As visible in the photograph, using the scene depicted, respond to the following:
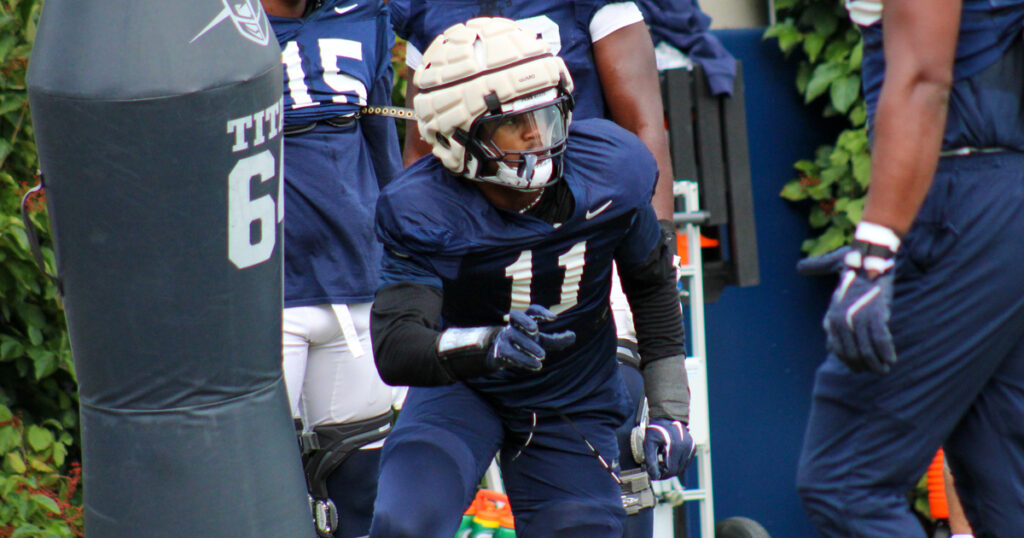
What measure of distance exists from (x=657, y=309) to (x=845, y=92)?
274 cm

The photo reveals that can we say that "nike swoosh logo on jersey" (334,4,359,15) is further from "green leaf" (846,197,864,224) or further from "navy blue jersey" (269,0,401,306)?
"green leaf" (846,197,864,224)

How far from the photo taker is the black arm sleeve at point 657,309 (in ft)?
11.0

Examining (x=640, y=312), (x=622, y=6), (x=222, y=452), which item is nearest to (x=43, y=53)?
(x=222, y=452)

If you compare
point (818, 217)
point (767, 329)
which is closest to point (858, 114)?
point (818, 217)

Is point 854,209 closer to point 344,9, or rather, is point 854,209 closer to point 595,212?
point 344,9

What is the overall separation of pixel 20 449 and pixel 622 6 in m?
2.39

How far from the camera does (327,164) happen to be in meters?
3.88

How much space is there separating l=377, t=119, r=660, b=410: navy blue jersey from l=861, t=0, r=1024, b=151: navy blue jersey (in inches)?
29.6

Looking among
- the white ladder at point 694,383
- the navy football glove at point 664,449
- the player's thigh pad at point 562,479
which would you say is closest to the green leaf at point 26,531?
the player's thigh pad at point 562,479

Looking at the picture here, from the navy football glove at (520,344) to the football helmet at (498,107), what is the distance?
0.39 meters

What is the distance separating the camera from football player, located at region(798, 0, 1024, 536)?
2715 mm

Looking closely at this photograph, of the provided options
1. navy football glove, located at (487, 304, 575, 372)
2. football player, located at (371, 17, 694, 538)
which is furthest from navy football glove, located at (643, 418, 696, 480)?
navy football glove, located at (487, 304, 575, 372)

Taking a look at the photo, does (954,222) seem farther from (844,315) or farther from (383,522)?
(383,522)

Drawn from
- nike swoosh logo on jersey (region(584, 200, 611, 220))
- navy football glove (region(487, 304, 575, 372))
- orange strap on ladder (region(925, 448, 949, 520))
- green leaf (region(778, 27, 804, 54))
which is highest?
nike swoosh logo on jersey (region(584, 200, 611, 220))
